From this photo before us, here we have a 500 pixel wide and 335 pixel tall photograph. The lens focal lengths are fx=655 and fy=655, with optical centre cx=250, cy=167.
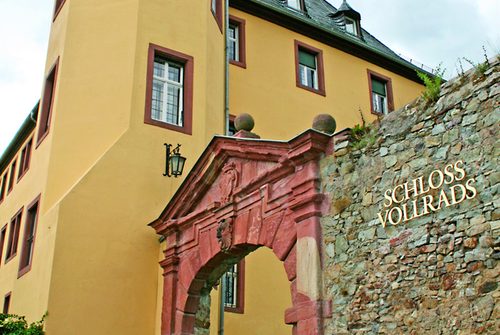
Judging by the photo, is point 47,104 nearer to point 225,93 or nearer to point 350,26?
point 225,93

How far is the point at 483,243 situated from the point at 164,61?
9846mm

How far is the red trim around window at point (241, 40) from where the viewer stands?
17681 mm

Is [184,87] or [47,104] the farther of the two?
[47,104]

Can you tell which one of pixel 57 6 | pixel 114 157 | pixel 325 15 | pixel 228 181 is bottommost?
pixel 228 181

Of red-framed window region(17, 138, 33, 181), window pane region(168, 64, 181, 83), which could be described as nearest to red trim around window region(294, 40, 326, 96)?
window pane region(168, 64, 181, 83)

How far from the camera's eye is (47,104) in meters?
15.0

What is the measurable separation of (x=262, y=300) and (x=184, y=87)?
204 inches

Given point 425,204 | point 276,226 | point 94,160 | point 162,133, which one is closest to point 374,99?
point 162,133

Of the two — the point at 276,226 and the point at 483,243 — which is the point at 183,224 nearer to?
the point at 276,226

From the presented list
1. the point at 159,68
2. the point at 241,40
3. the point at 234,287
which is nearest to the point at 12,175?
the point at 159,68

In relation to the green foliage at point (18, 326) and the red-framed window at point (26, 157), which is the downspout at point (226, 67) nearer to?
the green foliage at point (18, 326)

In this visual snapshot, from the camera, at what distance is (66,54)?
46.4 ft

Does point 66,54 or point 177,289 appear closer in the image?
point 177,289

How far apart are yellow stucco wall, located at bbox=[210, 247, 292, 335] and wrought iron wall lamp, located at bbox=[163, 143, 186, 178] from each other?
334 cm
